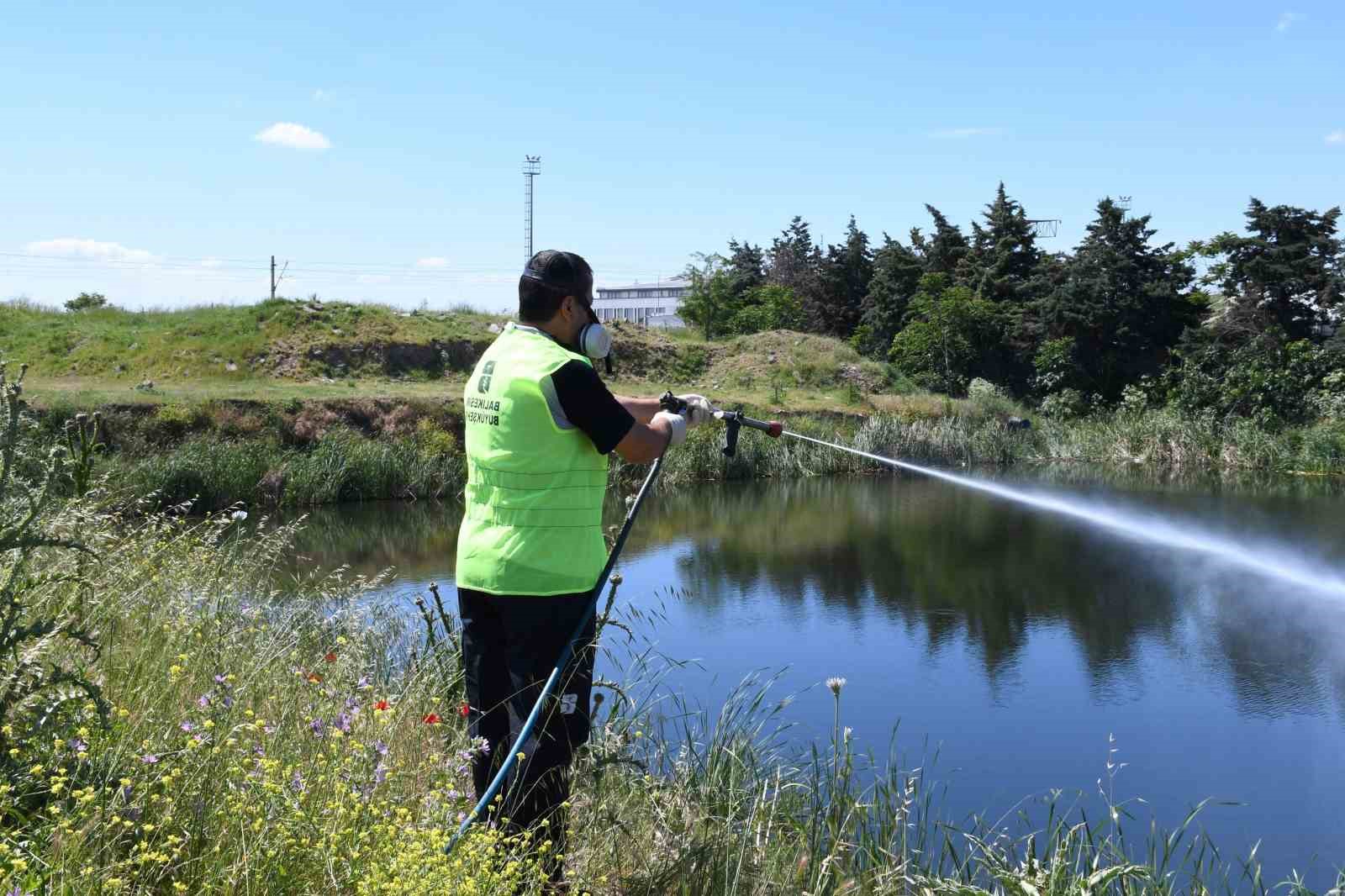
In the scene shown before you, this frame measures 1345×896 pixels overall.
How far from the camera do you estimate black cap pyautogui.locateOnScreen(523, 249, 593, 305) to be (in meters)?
3.32

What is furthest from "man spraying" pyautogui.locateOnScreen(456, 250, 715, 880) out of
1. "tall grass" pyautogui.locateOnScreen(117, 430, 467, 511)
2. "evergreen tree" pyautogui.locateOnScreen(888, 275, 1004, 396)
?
"evergreen tree" pyautogui.locateOnScreen(888, 275, 1004, 396)

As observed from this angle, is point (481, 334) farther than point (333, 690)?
Yes

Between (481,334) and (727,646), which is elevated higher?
(481,334)

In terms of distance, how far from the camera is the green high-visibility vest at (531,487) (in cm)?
322

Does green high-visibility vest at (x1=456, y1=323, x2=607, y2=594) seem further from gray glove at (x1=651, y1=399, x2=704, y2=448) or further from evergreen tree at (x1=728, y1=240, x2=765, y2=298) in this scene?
evergreen tree at (x1=728, y1=240, x2=765, y2=298)

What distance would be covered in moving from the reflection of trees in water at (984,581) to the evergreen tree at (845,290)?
74.3 ft

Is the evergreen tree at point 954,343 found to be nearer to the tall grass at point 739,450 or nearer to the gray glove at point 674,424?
the tall grass at point 739,450

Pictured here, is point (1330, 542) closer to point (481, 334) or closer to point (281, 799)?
point (281, 799)

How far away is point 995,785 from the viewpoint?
6.76 metres

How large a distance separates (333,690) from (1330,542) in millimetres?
14218

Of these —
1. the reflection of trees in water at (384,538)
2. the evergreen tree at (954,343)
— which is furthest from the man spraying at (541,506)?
the evergreen tree at (954,343)

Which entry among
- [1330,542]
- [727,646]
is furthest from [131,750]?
[1330,542]

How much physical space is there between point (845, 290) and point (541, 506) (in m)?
39.6

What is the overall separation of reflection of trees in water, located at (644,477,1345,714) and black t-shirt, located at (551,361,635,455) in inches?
262
